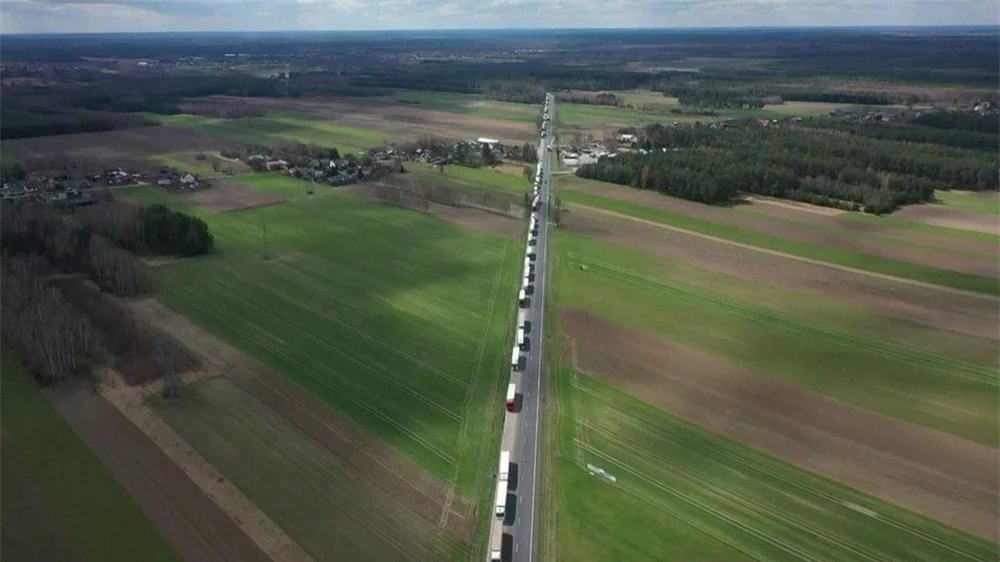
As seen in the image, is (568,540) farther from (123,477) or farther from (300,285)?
(300,285)

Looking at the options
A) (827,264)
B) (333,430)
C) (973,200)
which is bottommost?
(333,430)

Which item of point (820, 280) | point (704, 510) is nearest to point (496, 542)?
point (704, 510)

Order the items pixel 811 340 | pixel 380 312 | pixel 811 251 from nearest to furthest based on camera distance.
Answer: pixel 811 340
pixel 380 312
pixel 811 251

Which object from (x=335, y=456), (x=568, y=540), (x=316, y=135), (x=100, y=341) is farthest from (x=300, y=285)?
(x=316, y=135)

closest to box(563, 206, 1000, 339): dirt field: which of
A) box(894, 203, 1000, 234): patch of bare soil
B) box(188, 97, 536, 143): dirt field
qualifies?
box(894, 203, 1000, 234): patch of bare soil

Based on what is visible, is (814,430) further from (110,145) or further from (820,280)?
(110,145)
